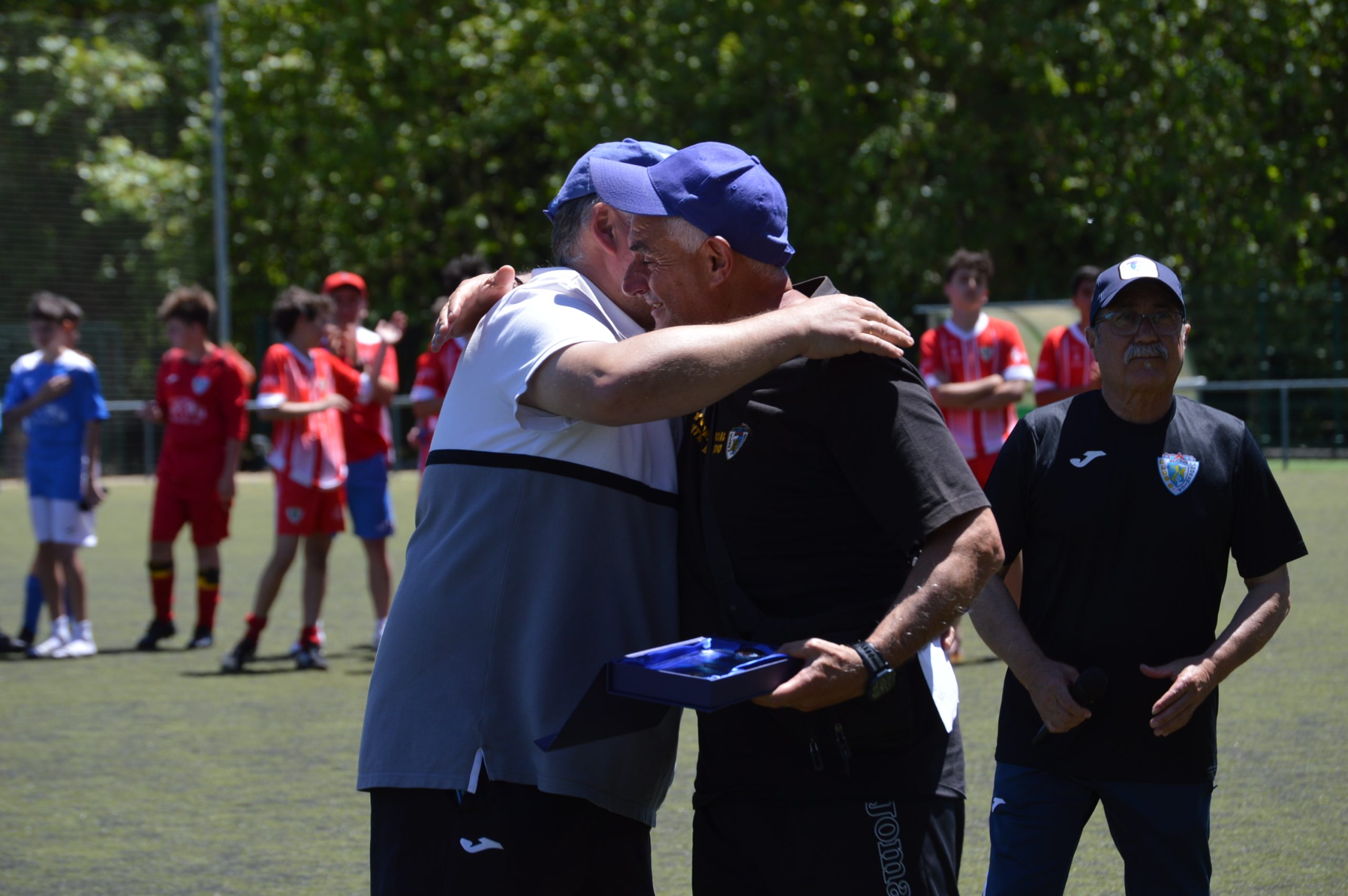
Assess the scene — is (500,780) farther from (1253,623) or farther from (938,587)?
(1253,623)

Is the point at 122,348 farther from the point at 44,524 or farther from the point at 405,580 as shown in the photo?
the point at 405,580

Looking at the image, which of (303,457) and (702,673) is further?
(303,457)

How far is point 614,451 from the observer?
8.45 ft

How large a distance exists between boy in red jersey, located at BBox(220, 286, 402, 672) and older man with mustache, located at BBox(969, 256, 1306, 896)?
5.74m

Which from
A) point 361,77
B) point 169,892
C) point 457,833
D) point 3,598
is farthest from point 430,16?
point 457,833

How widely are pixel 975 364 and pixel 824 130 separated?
1763 centimetres

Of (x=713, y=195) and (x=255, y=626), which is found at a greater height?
(x=713, y=195)

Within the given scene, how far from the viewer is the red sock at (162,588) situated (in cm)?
946

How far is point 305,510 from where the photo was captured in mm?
8781

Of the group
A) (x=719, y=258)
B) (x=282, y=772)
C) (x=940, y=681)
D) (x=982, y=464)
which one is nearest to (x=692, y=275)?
(x=719, y=258)

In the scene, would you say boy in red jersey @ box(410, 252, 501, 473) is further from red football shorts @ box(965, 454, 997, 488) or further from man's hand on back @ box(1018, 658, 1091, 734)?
man's hand on back @ box(1018, 658, 1091, 734)

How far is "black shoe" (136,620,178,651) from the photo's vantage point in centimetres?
941

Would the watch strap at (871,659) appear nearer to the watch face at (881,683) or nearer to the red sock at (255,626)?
the watch face at (881,683)

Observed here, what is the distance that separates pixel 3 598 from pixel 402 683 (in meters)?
10.5
